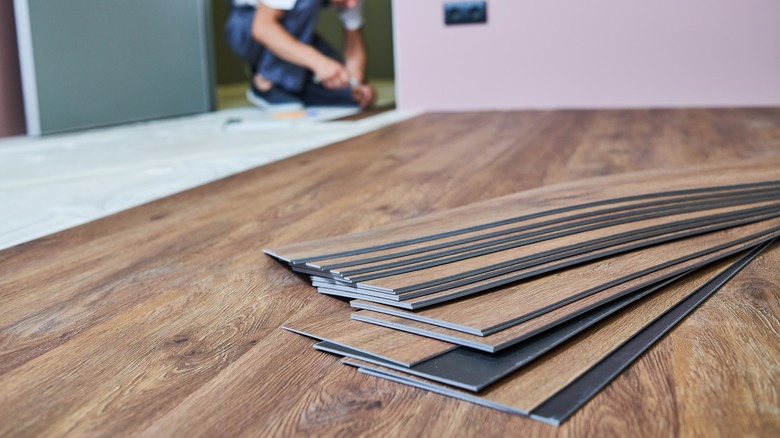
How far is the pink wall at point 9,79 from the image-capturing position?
3.23m

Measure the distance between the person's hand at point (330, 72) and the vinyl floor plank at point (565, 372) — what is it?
3247 mm

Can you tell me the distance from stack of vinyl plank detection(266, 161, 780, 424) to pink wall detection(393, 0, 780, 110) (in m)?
2.35

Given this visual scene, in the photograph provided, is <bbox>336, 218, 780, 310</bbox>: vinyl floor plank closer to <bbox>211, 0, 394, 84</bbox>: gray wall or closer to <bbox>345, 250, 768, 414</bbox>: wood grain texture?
<bbox>345, 250, 768, 414</bbox>: wood grain texture

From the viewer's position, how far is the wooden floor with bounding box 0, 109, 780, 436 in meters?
0.82

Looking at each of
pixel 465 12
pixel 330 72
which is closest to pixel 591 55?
pixel 465 12

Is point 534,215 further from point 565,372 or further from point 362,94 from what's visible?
point 362,94

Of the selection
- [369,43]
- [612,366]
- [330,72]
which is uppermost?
[369,43]

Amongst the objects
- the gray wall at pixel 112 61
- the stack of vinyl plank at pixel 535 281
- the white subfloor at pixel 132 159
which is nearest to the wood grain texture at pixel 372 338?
the stack of vinyl plank at pixel 535 281

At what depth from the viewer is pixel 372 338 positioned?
996 mm

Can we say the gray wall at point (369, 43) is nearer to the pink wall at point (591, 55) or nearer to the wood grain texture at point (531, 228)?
the pink wall at point (591, 55)

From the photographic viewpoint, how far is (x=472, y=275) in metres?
1.14

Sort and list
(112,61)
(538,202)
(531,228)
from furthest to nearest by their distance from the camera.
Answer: (112,61)
(538,202)
(531,228)

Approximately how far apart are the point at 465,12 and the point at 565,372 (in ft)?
11.3

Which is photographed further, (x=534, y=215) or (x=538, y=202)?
(x=538, y=202)
